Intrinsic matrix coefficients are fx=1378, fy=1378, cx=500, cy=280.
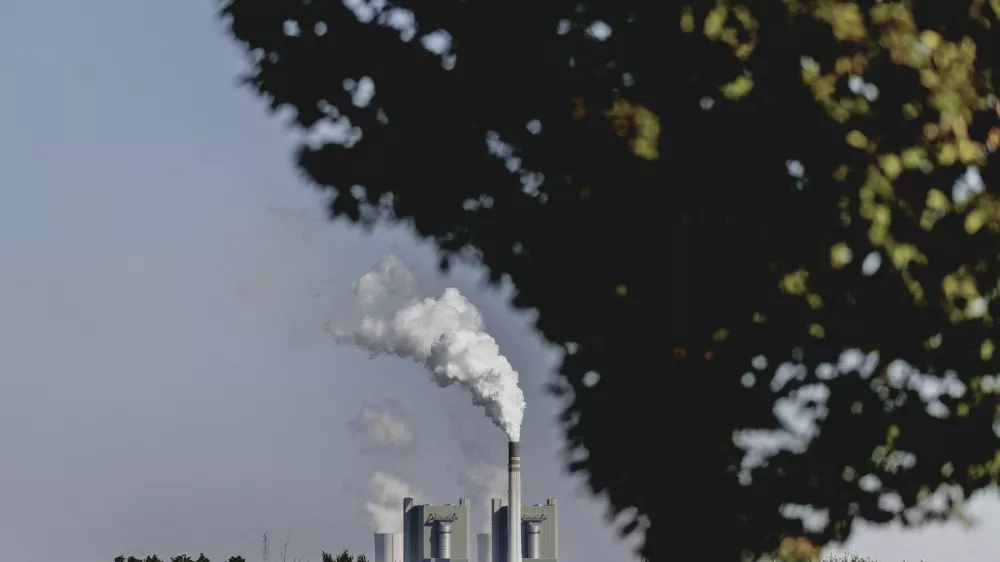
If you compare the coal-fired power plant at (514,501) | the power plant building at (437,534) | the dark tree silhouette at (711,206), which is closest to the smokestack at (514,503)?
the coal-fired power plant at (514,501)

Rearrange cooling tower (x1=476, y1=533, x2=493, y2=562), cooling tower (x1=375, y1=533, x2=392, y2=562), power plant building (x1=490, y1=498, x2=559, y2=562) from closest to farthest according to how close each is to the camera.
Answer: power plant building (x1=490, y1=498, x2=559, y2=562)
cooling tower (x1=375, y1=533, x2=392, y2=562)
cooling tower (x1=476, y1=533, x2=493, y2=562)

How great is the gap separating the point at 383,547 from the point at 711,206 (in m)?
127

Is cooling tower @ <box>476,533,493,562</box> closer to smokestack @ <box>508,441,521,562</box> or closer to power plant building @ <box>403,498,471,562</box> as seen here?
power plant building @ <box>403,498,471,562</box>

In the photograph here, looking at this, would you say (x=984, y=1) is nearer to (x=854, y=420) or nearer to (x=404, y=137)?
(x=854, y=420)

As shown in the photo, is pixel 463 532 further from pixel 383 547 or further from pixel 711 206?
pixel 711 206

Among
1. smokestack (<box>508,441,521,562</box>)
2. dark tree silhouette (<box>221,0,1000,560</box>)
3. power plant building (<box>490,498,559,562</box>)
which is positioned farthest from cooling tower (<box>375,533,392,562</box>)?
dark tree silhouette (<box>221,0,1000,560</box>)

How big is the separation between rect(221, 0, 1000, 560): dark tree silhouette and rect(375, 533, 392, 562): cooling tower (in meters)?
123

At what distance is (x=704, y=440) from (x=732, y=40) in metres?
4.17

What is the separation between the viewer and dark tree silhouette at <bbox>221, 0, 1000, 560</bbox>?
12953mm

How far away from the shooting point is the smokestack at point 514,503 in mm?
112375

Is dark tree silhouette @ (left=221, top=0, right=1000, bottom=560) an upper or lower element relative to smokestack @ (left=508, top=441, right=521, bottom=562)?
lower

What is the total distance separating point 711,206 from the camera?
44.6 ft

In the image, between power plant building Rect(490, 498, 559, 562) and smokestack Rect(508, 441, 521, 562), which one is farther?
power plant building Rect(490, 498, 559, 562)

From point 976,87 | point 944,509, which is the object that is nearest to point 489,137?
point 976,87
